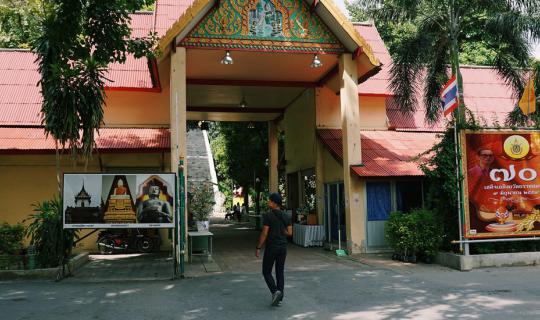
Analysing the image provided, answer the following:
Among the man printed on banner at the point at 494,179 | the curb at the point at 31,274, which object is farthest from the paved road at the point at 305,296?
the man printed on banner at the point at 494,179

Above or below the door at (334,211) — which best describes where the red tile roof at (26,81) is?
above

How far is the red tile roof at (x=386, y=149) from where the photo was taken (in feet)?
46.9

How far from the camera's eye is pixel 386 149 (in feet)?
53.1

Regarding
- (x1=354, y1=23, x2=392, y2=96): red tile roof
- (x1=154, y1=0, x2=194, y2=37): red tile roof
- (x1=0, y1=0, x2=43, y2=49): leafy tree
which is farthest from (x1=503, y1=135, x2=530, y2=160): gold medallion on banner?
(x1=154, y1=0, x2=194, y2=37): red tile roof

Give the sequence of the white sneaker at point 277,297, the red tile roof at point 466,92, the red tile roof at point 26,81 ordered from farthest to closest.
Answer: the red tile roof at point 466,92, the red tile roof at point 26,81, the white sneaker at point 277,297

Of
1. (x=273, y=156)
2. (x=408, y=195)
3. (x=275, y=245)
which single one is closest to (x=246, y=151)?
(x=273, y=156)

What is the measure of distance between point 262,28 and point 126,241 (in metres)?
7.39

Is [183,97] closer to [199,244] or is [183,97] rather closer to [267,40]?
[267,40]

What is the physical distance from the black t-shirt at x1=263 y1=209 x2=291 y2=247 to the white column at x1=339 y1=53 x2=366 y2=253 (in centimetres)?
666

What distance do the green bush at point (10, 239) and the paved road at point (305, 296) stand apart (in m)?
1.72

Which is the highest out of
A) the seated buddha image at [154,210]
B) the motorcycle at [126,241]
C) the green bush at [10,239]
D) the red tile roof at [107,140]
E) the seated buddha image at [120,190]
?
the red tile roof at [107,140]

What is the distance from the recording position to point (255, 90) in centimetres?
1850

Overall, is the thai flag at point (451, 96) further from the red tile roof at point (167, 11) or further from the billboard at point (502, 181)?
the red tile roof at point (167, 11)

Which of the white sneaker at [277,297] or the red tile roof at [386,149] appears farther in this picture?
the red tile roof at [386,149]
